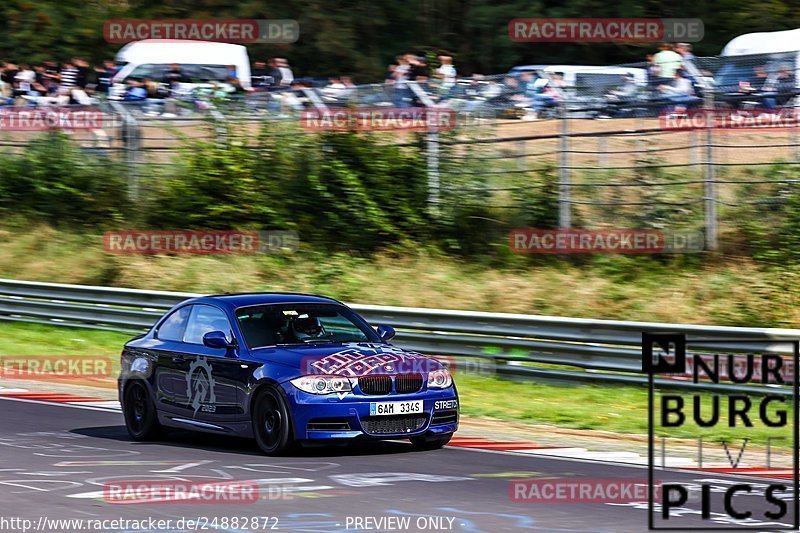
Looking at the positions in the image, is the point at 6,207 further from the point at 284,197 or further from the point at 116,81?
the point at 284,197

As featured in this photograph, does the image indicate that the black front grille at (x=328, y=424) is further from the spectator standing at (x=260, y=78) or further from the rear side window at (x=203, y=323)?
the spectator standing at (x=260, y=78)

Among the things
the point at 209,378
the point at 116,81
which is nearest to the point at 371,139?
the point at 116,81

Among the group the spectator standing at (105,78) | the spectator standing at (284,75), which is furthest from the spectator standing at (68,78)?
the spectator standing at (284,75)

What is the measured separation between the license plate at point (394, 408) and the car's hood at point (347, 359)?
0.89ft

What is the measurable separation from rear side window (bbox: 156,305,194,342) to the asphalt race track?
966 mm

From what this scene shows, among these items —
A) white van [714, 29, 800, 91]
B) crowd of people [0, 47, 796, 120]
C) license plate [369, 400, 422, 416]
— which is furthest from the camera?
crowd of people [0, 47, 796, 120]

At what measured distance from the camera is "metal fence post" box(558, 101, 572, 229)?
2028cm

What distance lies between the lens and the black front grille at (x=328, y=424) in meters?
10.7

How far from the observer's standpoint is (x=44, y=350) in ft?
66.4

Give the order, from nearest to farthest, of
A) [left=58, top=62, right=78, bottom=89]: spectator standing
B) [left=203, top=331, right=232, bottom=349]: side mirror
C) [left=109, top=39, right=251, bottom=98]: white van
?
[left=203, top=331, right=232, bottom=349]: side mirror, [left=58, top=62, right=78, bottom=89]: spectator standing, [left=109, top=39, right=251, bottom=98]: white van

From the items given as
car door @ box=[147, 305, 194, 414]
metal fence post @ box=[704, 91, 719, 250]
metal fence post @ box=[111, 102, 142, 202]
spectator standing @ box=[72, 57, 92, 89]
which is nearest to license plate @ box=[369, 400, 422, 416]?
car door @ box=[147, 305, 194, 414]

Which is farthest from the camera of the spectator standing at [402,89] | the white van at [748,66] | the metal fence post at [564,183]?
the spectator standing at [402,89]

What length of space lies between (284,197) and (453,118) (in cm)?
441

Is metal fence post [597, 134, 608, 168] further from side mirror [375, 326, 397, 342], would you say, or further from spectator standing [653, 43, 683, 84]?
side mirror [375, 326, 397, 342]
